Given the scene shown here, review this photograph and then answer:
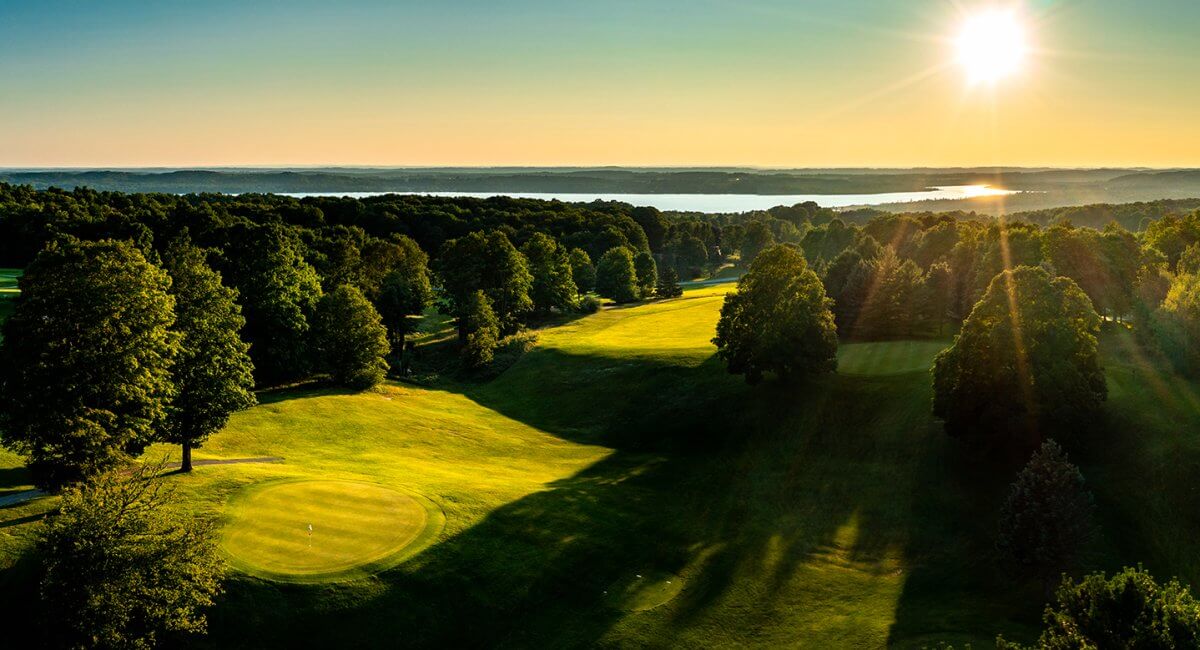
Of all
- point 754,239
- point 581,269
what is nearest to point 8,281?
point 581,269

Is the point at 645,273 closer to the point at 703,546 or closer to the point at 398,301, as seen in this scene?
the point at 398,301

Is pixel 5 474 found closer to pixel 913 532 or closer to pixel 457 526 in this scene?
pixel 457 526

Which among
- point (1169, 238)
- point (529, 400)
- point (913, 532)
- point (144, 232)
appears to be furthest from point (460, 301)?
point (1169, 238)

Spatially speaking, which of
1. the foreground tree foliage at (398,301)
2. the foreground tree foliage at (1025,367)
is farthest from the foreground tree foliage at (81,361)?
the foreground tree foliage at (398,301)

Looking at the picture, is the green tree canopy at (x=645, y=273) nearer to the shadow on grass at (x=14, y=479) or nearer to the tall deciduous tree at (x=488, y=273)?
the tall deciduous tree at (x=488, y=273)

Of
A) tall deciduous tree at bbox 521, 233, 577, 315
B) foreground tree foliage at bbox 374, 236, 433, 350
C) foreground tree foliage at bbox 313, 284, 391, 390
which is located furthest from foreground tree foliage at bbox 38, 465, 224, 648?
tall deciduous tree at bbox 521, 233, 577, 315

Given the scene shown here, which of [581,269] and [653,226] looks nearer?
[581,269]
